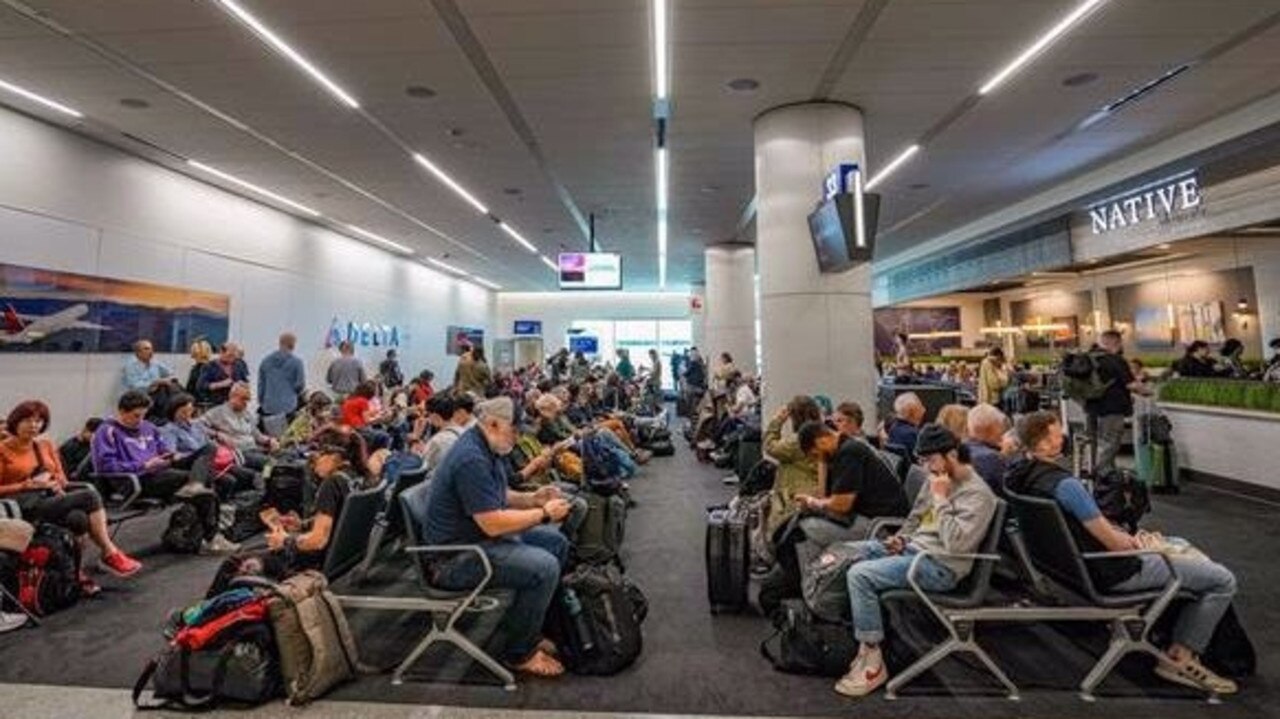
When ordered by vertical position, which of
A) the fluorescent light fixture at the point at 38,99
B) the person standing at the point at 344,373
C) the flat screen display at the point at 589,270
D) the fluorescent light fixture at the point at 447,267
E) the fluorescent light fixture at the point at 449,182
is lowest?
the person standing at the point at 344,373

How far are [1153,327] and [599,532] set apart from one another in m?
12.3

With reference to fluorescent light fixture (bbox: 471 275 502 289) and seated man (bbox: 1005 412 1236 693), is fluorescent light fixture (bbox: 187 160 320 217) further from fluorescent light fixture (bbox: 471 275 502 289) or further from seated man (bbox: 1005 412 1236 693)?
seated man (bbox: 1005 412 1236 693)

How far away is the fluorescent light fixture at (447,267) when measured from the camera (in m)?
17.3

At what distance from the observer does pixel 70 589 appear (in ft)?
12.9

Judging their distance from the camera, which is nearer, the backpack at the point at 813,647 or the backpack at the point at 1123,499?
the backpack at the point at 813,647

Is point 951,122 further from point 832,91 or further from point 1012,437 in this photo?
point 1012,437

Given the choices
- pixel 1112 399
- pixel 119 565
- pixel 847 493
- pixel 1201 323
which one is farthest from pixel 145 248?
pixel 1201 323

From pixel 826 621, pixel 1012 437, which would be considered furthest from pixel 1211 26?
pixel 826 621

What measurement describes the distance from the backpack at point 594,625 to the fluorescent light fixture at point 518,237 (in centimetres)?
1025

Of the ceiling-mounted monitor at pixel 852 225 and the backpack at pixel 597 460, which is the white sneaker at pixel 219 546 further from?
the ceiling-mounted monitor at pixel 852 225

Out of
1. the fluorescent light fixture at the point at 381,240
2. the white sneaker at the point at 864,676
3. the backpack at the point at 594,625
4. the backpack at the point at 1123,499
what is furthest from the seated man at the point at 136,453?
the fluorescent light fixture at the point at 381,240

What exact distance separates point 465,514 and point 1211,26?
671 centimetres

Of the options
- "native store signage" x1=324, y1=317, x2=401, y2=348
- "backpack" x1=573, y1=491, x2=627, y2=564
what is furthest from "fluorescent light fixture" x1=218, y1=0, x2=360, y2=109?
"native store signage" x1=324, y1=317, x2=401, y2=348

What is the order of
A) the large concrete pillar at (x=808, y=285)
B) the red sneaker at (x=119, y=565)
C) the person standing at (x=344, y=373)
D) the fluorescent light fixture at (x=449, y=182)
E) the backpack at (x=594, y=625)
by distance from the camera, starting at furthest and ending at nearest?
the person standing at (x=344, y=373)
the fluorescent light fixture at (x=449, y=182)
the large concrete pillar at (x=808, y=285)
the red sneaker at (x=119, y=565)
the backpack at (x=594, y=625)
